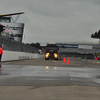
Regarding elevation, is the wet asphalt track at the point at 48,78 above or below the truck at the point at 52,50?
below

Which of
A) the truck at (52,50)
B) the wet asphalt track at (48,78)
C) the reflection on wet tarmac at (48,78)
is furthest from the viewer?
the truck at (52,50)

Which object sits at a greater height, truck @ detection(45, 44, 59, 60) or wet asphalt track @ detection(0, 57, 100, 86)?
truck @ detection(45, 44, 59, 60)

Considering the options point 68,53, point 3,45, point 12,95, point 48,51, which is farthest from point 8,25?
point 12,95

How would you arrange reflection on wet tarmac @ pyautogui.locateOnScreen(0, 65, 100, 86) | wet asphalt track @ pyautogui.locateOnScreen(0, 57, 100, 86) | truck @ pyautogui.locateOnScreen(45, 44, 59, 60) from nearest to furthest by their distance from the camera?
wet asphalt track @ pyautogui.locateOnScreen(0, 57, 100, 86) < reflection on wet tarmac @ pyautogui.locateOnScreen(0, 65, 100, 86) < truck @ pyautogui.locateOnScreen(45, 44, 59, 60)

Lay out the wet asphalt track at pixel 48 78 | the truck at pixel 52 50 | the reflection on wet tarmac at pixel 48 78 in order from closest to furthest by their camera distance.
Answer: the wet asphalt track at pixel 48 78, the reflection on wet tarmac at pixel 48 78, the truck at pixel 52 50

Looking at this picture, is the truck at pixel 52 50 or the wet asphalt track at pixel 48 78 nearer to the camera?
the wet asphalt track at pixel 48 78

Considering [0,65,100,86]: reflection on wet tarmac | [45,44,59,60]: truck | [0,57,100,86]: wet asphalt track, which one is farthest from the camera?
[45,44,59,60]: truck

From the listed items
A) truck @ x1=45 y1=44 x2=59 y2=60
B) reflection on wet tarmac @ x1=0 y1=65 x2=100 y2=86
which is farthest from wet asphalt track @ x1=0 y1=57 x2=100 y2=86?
truck @ x1=45 y1=44 x2=59 y2=60

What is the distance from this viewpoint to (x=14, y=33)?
93.2 meters

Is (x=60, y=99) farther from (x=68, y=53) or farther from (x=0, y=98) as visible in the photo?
(x=68, y=53)

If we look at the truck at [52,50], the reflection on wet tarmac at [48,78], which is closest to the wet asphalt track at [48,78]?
the reflection on wet tarmac at [48,78]

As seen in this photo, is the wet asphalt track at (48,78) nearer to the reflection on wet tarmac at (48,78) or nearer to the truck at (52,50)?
the reflection on wet tarmac at (48,78)

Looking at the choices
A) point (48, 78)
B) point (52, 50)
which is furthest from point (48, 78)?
point (52, 50)

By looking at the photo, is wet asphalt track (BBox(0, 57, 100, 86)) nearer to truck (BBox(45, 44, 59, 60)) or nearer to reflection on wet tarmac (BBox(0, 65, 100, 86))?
reflection on wet tarmac (BBox(0, 65, 100, 86))
